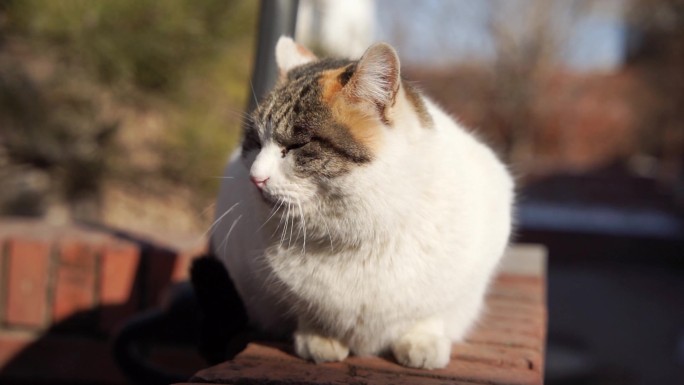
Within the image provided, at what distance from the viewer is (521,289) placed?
2.07m

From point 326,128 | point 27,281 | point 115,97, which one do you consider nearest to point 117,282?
point 27,281

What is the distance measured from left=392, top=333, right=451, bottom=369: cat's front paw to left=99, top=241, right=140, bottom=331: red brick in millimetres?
1007

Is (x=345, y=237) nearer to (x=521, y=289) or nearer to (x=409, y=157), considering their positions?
(x=409, y=157)

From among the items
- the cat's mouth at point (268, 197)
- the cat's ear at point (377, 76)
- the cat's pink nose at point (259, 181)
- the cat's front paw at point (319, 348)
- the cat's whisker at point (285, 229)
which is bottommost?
the cat's front paw at point (319, 348)

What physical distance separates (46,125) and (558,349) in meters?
3.11

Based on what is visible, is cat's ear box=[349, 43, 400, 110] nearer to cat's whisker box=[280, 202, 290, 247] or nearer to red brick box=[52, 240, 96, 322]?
cat's whisker box=[280, 202, 290, 247]

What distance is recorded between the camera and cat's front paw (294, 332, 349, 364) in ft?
4.40

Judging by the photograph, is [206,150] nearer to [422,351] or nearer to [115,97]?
[115,97]

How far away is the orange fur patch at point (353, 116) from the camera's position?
49.2 inches

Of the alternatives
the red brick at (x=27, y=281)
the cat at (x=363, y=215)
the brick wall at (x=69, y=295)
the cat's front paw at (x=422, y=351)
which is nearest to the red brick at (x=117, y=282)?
the brick wall at (x=69, y=295)

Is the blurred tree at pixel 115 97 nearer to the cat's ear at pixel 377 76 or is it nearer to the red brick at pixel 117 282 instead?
the red brick at pixel 117 282

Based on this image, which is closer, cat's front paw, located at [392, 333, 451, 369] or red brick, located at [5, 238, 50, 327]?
cat's front paw, located at [392, 333, 451, 369]

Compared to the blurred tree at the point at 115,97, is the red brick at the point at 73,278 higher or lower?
lower

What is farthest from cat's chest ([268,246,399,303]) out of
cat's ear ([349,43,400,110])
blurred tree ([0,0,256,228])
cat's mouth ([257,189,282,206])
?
blurred tree ([0,0,256,228])
